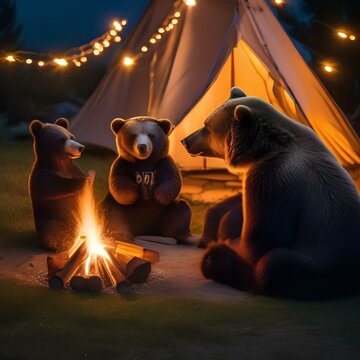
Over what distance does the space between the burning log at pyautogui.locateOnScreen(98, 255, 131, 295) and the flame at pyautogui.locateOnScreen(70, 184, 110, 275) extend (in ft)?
0.09

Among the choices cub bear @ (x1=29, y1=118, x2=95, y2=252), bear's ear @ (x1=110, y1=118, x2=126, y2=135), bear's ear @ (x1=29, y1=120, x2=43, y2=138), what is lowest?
cub bear @ (x1=29, y1=118, x2=95, y2=252)

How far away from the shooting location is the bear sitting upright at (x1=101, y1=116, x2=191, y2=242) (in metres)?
4.58

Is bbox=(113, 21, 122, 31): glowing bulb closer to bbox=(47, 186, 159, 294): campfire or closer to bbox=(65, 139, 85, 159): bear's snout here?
bbox=(65, 139, 85, 159): bear's snout

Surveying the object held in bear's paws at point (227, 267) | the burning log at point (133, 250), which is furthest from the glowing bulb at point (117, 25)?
the object held in bear's paws at point (227, 267)

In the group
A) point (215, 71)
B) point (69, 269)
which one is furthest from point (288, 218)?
point (215, 71)

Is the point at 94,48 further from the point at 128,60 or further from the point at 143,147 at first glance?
the point at 143,147

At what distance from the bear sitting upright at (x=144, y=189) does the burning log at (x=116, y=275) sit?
684mm

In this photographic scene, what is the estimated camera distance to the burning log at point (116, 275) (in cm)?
373

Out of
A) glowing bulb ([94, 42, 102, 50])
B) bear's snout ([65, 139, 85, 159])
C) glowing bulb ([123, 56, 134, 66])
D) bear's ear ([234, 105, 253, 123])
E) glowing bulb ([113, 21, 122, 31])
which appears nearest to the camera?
bear's ear ([234, 105, 253, 123])

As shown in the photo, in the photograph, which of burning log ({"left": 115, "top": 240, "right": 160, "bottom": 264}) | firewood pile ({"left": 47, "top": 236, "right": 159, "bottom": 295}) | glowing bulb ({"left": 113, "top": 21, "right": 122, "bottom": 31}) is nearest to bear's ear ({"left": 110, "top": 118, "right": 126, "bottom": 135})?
burning log ({"left": 115, "top": 240, "right": 160, "bottom": 264})

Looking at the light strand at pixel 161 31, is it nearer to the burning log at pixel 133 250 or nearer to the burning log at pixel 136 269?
the burning log at pixel 133 250

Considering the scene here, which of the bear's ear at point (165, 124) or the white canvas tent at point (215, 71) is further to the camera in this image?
the white canvas tent at point (215, 71)

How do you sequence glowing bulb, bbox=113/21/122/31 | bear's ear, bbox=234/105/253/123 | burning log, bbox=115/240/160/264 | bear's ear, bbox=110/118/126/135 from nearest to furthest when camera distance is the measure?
bear's ear, bbox=234/105/253/123 < burning log, bbox=115/240/160/264 < bear's ear, bbox=110/118/126/135 < glowing bulb, bbox=113/21/122/31

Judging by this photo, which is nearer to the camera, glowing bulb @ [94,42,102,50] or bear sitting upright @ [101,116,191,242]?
bear sitting upright @ [101,116,191,242]
